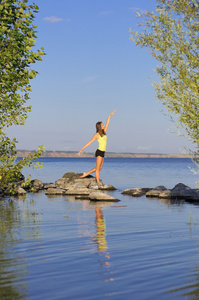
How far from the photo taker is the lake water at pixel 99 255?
841 centimetres

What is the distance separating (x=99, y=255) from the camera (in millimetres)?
11234

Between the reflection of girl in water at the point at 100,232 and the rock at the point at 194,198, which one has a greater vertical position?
the rock at the point at 194,198

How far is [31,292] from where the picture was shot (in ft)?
26.9

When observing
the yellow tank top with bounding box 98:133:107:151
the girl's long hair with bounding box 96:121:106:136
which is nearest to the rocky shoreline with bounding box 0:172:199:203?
the yellow tank top with bounding box 98:133:107:151

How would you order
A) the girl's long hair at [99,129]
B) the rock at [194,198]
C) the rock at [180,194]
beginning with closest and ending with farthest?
the rock at [194,198]
the girl's long hair at [99,129]
the rock at [180,194]

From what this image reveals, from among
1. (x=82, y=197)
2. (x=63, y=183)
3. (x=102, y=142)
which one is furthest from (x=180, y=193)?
(x=63, y=183)

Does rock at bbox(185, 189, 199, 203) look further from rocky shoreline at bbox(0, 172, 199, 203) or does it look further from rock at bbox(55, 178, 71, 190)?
rock at bbox(55, 178, 71, 190)

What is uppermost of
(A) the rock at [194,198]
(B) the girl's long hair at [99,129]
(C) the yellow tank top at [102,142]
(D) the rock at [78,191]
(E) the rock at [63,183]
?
(B) the girl's long hair at [99,129]

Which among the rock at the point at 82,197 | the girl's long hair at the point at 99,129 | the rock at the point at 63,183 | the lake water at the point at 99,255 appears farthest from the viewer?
the rock at the point at 63,183

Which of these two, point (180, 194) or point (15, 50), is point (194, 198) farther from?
point (15, 50)

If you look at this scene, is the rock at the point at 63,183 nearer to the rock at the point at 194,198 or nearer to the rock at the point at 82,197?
the rock at the point at 82,197

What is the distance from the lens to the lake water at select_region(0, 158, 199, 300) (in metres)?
8.41

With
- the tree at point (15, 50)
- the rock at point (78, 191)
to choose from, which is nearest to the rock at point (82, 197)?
the rock at point (78, 191)

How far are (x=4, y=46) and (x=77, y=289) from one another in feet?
28.3
